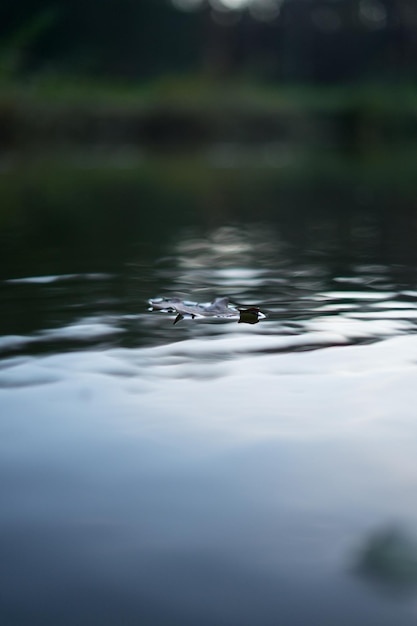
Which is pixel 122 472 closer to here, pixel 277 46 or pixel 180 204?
pixel 180 204

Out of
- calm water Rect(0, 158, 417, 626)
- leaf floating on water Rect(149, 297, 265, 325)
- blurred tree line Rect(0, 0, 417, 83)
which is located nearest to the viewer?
calm water Rect(0, 158, 417, 626)

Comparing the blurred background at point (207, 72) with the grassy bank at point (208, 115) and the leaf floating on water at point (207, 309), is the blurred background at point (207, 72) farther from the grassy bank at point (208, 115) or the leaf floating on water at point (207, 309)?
the leaf floating on water at point (207, 309)

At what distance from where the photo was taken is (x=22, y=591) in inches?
29.0

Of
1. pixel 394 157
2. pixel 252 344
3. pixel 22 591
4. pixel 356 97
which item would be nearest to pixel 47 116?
pixel 394 157

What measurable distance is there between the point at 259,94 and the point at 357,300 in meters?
11.4

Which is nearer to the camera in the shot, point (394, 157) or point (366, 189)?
point (366, 189)

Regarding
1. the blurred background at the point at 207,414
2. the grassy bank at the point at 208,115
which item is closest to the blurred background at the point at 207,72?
the grassy bank at the point at 208,115

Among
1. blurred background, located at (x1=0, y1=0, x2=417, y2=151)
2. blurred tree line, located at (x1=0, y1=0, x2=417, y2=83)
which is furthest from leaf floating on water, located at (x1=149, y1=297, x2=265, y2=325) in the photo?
blurred tree line, located at (x1=0, y1=0, x2=417, y2=83)

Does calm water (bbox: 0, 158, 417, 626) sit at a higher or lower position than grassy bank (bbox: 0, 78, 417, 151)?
lower

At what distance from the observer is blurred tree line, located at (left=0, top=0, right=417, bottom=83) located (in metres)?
12.4

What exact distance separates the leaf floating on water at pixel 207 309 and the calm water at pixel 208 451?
38 millimetres

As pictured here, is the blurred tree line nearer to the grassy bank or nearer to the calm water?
the grassy bank

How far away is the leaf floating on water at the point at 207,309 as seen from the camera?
5.90 ft

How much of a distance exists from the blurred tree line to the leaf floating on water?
369 inches
